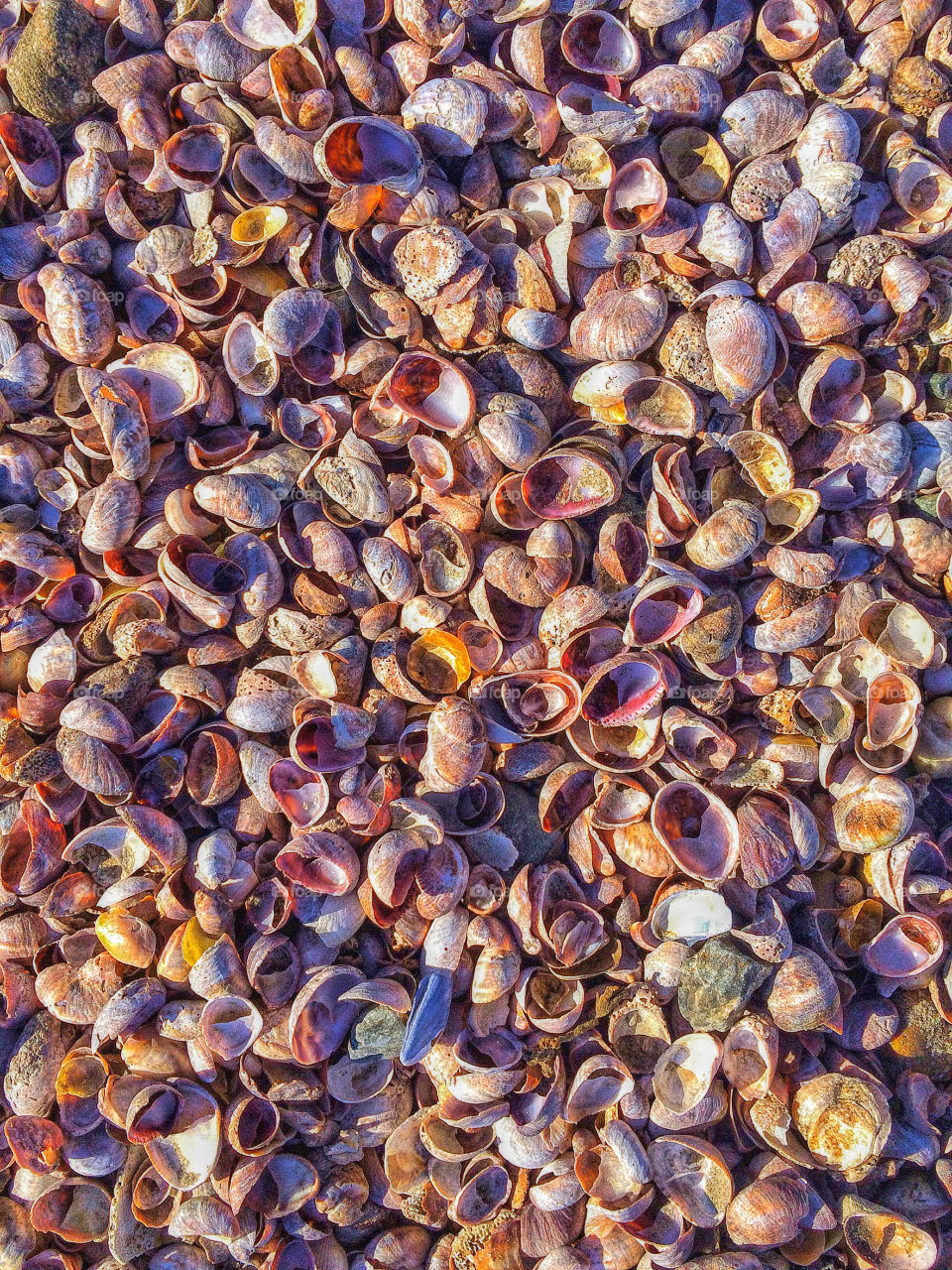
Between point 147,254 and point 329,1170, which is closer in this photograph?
point 329,1170

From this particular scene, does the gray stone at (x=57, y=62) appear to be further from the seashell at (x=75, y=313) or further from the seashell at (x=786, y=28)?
the seashell at (x=786, y=28)

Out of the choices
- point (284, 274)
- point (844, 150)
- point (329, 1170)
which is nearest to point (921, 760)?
point (844, 150)

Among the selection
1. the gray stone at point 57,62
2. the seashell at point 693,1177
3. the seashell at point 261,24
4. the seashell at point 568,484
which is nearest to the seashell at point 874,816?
the seashell at point 693,1177

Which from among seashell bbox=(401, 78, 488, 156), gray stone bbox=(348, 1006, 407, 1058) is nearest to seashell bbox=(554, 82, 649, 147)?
seashell bbox=(401, 78, 488, 156)

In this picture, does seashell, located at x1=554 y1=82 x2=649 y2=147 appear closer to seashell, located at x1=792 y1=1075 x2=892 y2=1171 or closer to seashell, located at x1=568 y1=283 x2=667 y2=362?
seashell, located at x1=568 y1=283 x2=667 y2=362

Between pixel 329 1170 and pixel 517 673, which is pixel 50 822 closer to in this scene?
pixel 329 1170

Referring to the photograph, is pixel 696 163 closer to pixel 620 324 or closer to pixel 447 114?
pixel 620 324
